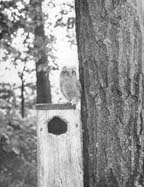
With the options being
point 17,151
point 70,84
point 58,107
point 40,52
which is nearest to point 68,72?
point 70,84

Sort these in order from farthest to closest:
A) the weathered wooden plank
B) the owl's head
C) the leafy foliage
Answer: the leafy foliage < the owl's head < the weathered wooden plank

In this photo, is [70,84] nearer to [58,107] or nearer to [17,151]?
[58,107]

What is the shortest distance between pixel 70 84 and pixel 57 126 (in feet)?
0.71

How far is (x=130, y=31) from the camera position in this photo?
5.88 feet

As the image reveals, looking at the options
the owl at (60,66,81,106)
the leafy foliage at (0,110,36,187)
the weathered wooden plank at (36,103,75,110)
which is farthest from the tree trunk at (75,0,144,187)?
the leafy foliage at (0,110,36,187)

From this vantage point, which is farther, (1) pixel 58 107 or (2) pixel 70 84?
(2) pixel 70 84

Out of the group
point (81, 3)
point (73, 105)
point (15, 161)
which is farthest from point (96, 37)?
point (15, 161)

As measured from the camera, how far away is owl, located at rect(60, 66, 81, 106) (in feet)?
5.83

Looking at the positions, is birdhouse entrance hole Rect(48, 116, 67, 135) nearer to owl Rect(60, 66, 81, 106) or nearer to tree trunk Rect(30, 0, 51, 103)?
owl Rect(60, 66, 81, 106)

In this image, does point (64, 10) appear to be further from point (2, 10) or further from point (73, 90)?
point (73, 90)

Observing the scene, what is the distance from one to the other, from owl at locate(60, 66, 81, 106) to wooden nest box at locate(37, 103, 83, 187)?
0.33 feet

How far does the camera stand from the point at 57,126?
5.85 ft

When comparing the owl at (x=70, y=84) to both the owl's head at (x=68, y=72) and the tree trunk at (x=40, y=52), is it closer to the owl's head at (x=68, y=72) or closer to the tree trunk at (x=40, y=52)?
the owl's head at (x=68, y=72)

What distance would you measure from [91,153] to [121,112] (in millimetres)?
257
